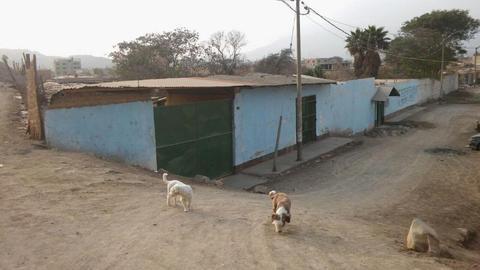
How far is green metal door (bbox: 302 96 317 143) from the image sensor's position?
20.0 m

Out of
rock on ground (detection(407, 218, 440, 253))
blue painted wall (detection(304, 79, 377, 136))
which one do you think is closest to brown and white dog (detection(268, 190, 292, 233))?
rock on ground (detection(407, 218, 440, 253))

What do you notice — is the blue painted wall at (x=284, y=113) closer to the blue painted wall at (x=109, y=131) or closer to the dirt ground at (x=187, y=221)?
the dirt ground at (x=187, y=221)

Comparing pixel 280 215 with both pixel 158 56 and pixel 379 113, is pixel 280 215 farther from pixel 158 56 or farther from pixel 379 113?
pixel 158 56

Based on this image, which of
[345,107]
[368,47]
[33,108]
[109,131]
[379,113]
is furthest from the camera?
[368,47]

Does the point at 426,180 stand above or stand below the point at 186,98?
below

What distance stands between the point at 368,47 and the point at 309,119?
2727 centimetres

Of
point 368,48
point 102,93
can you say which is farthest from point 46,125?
point 368,48

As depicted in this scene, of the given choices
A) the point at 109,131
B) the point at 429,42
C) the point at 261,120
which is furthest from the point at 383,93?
the point at 429,42

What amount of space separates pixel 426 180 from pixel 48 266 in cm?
1219

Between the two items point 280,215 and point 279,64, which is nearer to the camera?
point 280,215

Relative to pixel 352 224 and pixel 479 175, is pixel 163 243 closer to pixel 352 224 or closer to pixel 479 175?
pixel 352 224

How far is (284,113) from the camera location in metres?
18.2

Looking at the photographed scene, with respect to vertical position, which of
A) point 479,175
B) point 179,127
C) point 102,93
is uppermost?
point 102,93

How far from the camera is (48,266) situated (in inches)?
199
